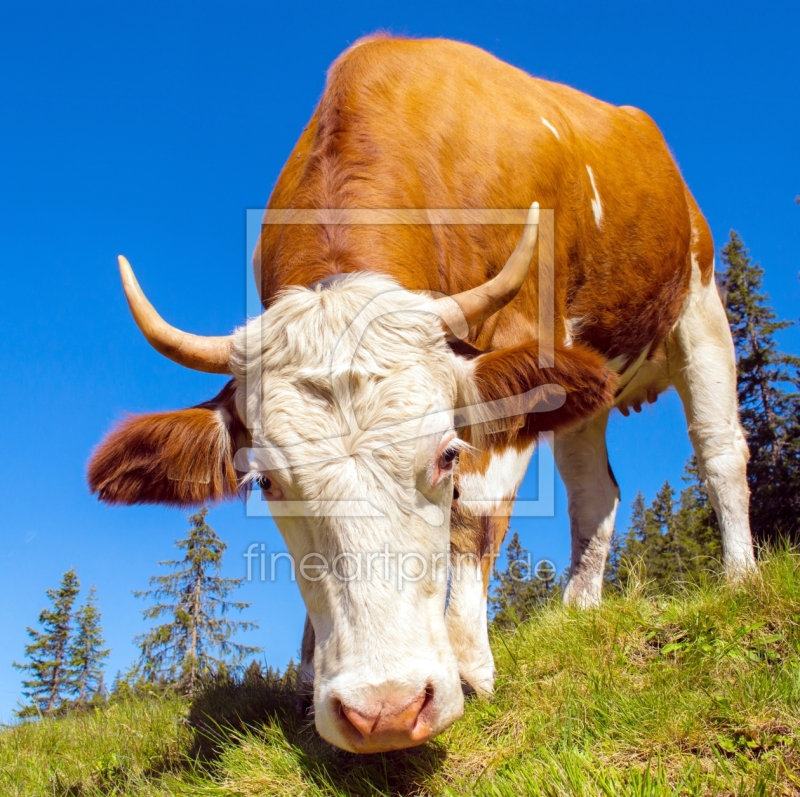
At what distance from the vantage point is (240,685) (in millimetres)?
5199

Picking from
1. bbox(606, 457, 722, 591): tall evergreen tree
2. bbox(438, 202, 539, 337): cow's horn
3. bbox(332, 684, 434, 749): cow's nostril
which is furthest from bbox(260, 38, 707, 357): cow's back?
bbox(606, 457, 722, 591): tall evergreen tree

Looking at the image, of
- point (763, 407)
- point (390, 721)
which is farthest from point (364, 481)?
point (763, 407)

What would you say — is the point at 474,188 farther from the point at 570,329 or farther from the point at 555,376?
the point at 555,376

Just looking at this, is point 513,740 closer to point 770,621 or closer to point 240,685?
point 770,621

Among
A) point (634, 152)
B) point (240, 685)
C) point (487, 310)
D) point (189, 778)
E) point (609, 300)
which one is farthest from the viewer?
point (634, 152)

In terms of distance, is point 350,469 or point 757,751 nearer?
point 757,751

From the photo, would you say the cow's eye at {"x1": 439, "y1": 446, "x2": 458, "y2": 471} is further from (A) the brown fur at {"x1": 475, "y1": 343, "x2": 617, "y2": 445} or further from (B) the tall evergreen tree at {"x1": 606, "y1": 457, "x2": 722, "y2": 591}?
(B) the tall evergreen tree at {"x1": 606, "y1": 457, "x2": 722, "y2": 591}

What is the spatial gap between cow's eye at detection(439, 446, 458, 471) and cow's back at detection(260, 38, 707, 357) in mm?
1136

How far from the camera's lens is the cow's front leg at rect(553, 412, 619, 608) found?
6.94 m

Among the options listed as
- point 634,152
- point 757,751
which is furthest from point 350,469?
point 634,152

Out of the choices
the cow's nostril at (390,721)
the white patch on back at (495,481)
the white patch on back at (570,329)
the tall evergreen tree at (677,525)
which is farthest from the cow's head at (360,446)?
the tall evergreen tree at (677,525)

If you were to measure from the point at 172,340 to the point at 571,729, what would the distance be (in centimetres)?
261

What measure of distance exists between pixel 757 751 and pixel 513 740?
0.99 m

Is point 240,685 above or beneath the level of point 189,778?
above
